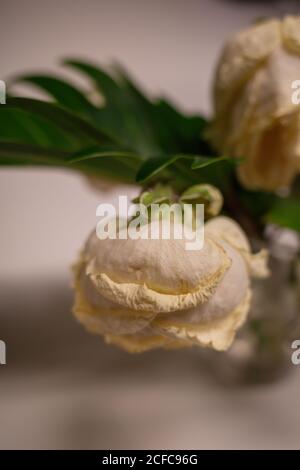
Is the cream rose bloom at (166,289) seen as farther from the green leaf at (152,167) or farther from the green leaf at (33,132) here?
the green leaf at (33,132)

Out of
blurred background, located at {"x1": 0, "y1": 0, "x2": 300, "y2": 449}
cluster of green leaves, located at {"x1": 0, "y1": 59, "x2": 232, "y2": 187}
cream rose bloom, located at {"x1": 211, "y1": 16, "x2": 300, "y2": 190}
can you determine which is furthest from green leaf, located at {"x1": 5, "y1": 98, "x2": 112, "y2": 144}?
blurred background, located at {"x1": 0, "y1": 0, "x2": 300, "y2": 449}

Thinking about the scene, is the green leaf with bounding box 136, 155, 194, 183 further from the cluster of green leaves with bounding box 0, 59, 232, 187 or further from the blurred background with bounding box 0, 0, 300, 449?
the blurred background with bounding box 0, 0, 300, 449

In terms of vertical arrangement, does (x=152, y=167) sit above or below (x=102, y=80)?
below

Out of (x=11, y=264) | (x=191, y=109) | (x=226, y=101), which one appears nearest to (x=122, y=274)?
(x=226, y=101)

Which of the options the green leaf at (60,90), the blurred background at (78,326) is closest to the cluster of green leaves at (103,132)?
the green leaf at (60,90)

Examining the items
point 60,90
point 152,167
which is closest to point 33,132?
point 60,90

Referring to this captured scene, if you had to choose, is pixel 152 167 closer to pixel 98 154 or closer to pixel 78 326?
pixel 98 154
